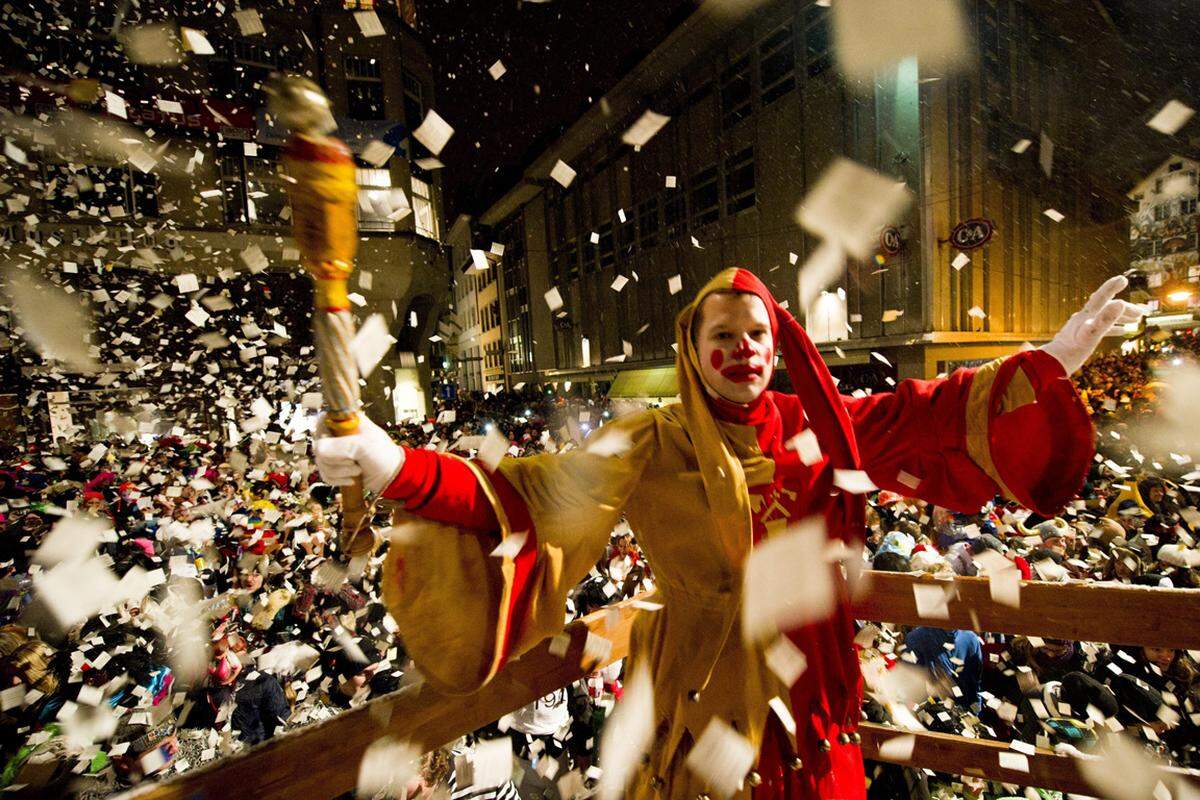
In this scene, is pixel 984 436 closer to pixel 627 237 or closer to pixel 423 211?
pixel 627 237

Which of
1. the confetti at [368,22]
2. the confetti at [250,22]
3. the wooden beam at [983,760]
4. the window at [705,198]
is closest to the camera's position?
the wooden beam at [983,760]

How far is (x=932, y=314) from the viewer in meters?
12.0

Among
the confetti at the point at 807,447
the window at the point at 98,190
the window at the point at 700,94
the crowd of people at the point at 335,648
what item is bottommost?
the crowd of people at the point at 335,648

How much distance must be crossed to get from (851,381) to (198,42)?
985 inches

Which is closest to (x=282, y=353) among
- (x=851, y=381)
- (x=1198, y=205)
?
(x=851, y=381)

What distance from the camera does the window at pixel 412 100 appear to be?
2230 centimetres

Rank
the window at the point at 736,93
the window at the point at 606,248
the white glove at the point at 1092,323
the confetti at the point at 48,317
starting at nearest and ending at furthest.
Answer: the white glove at the point at 1092,323 < the window at the point at 736,93 < the confetti at the point at 48,317 < the window at the point at 606,248

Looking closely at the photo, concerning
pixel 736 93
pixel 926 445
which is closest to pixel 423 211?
pixel 736 93

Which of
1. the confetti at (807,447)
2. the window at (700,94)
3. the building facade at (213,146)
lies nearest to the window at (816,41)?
the window at (700,94)

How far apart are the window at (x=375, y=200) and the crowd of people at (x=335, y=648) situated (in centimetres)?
1500

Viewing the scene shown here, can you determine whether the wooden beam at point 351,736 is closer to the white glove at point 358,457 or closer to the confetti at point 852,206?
the white glove at point 358,457

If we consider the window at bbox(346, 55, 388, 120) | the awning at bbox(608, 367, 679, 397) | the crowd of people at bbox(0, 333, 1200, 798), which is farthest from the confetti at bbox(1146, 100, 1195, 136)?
the window at bbox(346, 55, 388, 120)

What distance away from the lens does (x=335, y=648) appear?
471 centimetres

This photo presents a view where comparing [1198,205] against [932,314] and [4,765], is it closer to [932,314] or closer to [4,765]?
[932,314]
